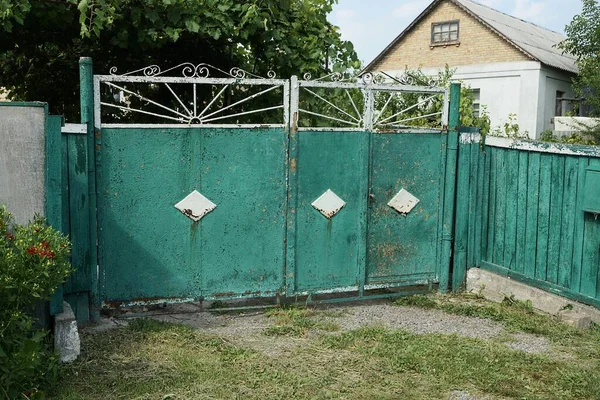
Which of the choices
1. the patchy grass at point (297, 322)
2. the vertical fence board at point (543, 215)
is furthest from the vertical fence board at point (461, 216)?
the patchy grass at point (297, 322)

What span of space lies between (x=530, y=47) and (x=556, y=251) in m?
15.9

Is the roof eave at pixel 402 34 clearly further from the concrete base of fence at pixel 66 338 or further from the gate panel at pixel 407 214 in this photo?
the concrete base of fence at pixel 66 338

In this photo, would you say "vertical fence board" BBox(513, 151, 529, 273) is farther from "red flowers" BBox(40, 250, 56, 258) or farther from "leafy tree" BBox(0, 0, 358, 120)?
"red flowers" BBox(40, 250, 56, 258)

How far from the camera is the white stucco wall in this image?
1914 cm

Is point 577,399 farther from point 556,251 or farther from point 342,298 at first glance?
point 342,298

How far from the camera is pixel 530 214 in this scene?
5996 millimetres

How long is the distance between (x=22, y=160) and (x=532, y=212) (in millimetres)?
4342

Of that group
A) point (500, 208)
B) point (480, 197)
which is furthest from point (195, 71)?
point (500, 208)

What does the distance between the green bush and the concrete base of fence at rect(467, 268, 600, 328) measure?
13.3 ft

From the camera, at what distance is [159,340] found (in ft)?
16.2

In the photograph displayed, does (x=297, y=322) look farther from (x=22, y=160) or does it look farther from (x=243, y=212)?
(x=22, y=160)

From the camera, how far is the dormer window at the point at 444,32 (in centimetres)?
2183

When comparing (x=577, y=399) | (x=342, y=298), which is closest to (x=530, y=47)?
(x=342, y=298)

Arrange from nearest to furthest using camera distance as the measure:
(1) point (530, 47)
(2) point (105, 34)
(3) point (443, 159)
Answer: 1. (3) point (443, 159)
2. (2) point (105, 34)
3. (1) point (530, 47)
